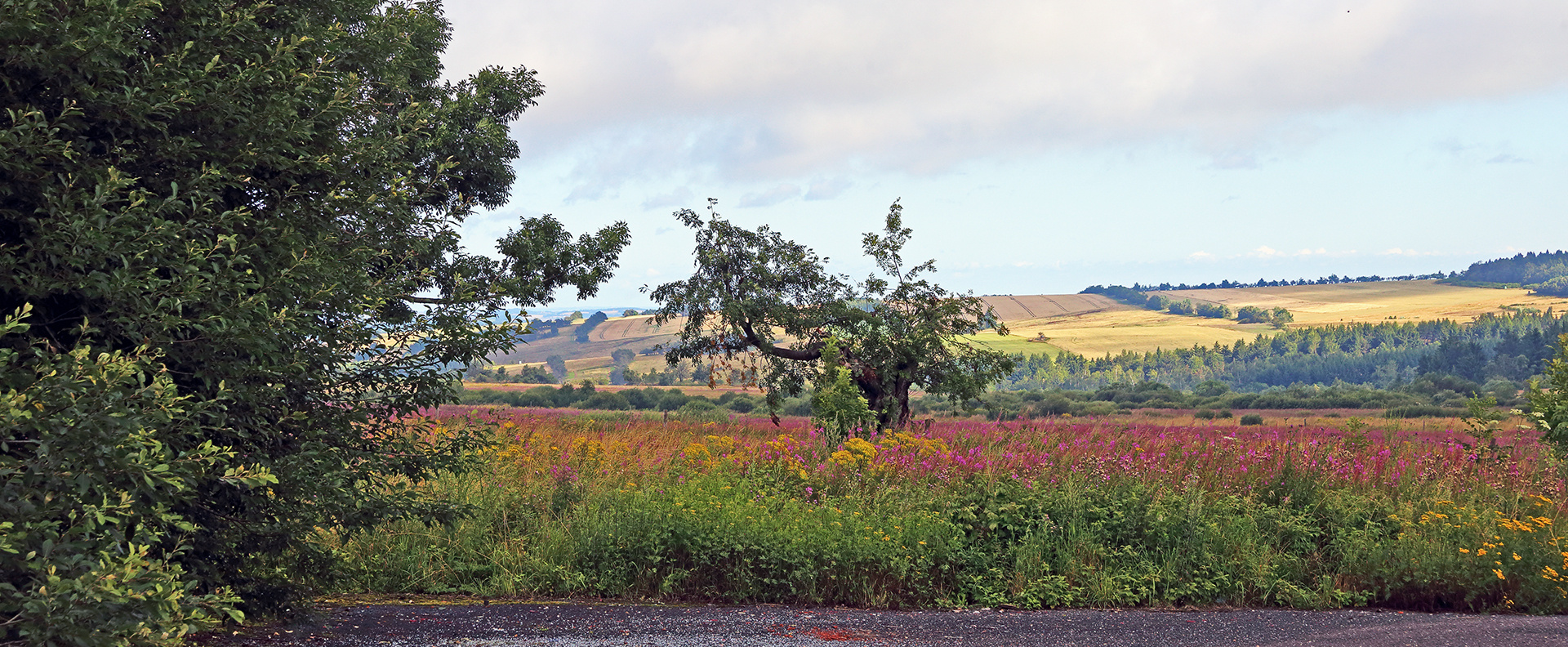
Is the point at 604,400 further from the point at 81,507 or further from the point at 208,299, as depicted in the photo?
the point at 81,507

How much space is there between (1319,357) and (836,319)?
162143 millimetres

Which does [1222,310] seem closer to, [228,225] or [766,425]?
[766,425]

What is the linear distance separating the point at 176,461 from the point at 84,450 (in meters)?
0.52

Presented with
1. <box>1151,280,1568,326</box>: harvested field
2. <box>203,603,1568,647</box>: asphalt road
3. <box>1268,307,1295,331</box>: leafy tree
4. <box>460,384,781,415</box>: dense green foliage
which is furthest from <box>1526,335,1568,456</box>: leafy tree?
<box>1151,280,1568,326</box>: harvested field

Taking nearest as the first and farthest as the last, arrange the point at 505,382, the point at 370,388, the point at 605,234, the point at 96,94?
the point at 96,94 < the point at 370,388 < the point at 605,234 < the point at 505,382

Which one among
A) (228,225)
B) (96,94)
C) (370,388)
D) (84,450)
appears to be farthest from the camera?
(370,388)

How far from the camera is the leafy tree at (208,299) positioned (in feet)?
13.7

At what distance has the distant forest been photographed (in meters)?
133

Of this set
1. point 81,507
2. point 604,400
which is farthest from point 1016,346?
point 81,507

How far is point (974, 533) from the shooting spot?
936cm

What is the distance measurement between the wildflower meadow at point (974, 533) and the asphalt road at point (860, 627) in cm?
41

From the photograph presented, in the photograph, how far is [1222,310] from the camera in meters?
200

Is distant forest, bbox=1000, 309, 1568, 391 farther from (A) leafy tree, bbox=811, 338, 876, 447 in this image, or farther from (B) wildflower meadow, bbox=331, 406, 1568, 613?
(B) wildflower meadow, bbox=331, 406, 1568, 613

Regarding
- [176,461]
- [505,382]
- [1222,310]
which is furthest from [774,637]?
[1222,310]
